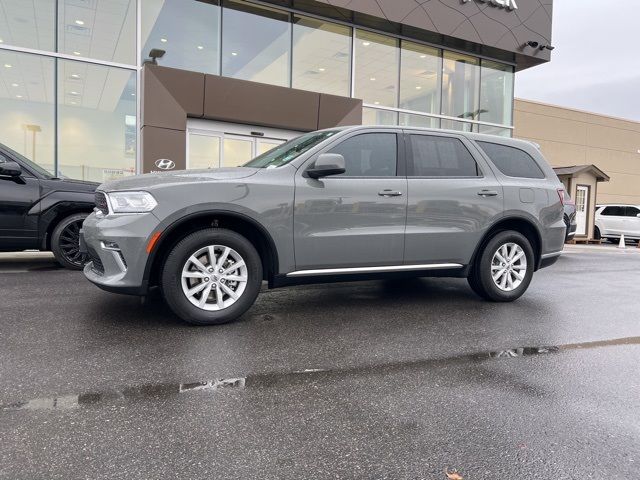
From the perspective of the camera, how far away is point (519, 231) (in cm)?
579

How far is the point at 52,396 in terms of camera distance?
2.80m

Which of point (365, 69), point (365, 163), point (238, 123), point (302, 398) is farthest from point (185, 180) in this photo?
point (365, 69)

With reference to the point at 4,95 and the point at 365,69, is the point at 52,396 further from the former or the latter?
the point at 365,69

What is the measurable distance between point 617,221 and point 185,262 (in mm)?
23141

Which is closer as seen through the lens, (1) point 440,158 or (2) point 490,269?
(1) point 440,158

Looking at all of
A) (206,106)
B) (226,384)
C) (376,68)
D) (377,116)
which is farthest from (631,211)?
(226,384)

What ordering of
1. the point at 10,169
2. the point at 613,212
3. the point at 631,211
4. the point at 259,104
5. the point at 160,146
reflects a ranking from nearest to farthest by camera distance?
the point at 10,169
the point at 160,146
the point at 259,104
the point at 631,211
the point at 613,212

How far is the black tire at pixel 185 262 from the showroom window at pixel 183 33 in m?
10.1

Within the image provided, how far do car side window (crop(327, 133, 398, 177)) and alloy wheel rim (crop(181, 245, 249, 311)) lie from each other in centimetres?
137

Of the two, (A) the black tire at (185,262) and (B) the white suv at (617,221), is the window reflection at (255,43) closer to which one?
(A) the black tire at (185,262)

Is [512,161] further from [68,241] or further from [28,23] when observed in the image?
[28,23]

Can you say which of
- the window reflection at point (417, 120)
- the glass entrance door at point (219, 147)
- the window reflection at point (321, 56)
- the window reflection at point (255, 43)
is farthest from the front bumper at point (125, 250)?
the window reflection at point (417, 120)

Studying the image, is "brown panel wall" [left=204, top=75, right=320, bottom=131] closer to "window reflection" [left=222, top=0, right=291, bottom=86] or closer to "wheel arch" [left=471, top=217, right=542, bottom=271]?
"window reflection" [left=222, top=0, right=291, bottom=86]

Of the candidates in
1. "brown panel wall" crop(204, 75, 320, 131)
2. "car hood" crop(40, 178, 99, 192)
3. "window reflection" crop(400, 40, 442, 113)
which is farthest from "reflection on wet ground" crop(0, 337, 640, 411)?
"window reflection" crop(400, 40, 442, 113)
